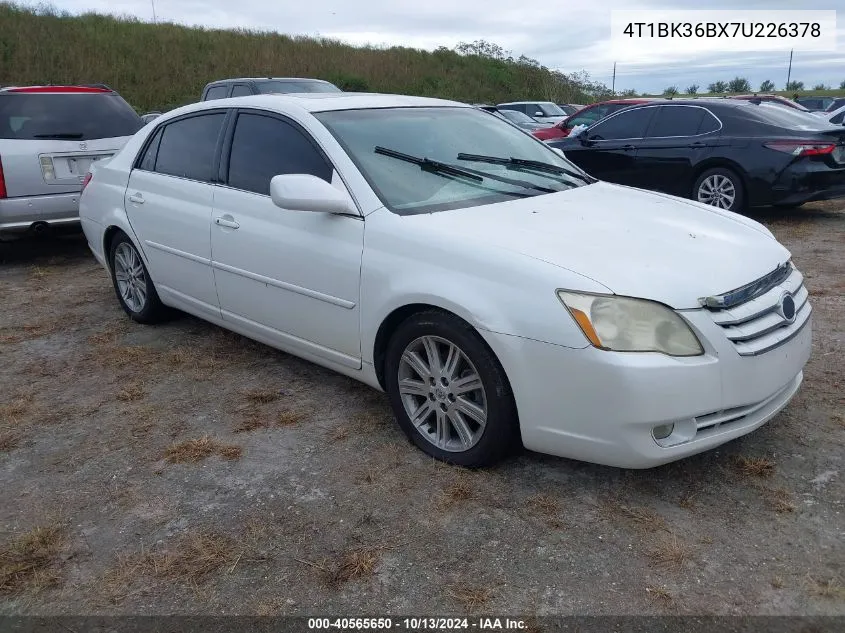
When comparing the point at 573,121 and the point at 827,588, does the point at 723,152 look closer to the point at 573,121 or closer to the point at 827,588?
the point at 573,121

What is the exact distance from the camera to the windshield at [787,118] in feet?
27.4

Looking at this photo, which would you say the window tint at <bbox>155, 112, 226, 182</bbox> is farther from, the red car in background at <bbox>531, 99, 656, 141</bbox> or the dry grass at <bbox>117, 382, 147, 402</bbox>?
the red car in background at <bbox>531, 99, 656, 141</bbox>

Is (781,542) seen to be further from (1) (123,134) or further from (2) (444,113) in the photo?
(1) (123,134)

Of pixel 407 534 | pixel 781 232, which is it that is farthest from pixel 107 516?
pixel 781 232

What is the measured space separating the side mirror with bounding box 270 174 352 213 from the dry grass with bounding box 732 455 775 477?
2.04m

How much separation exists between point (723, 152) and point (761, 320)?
20.1ft

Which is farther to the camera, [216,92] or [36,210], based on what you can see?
[216,92]

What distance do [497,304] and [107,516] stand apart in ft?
5.83

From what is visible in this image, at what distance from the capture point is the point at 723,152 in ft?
27.7

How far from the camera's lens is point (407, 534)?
2.81 m

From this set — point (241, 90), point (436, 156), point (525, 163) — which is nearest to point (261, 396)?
point (436, 156)

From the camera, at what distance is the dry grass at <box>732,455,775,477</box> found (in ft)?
10.2

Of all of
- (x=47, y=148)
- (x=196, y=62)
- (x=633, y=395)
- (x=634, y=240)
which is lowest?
(x=633, y=395)

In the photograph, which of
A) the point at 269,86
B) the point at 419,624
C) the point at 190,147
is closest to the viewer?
the point at 419,624
